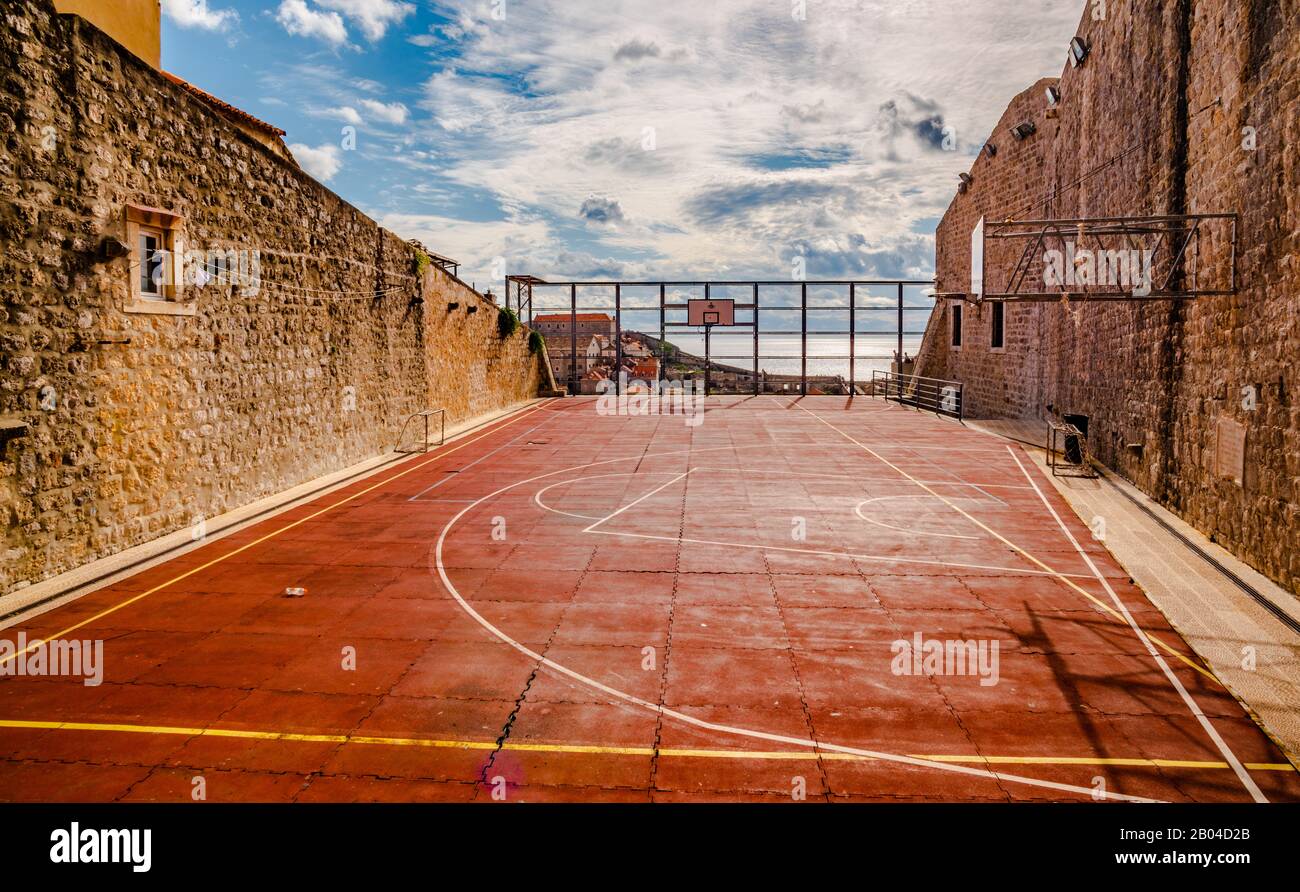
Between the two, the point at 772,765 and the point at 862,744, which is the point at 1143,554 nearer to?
the point at 862,744

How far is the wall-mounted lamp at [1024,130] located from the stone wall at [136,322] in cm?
2246

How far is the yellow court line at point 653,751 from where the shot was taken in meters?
5.94

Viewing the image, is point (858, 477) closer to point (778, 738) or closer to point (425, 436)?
point (778, 738)

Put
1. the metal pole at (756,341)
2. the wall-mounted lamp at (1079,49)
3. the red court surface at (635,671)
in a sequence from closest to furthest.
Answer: the red court surface at (635,671) → the wall-mounted lamp at (1079,49) → the metal pole at (756,341)

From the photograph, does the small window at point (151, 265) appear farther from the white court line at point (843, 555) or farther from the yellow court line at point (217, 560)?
the white court line at point (843, 555)

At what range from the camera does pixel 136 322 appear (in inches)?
465

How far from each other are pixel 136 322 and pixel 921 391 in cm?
3277

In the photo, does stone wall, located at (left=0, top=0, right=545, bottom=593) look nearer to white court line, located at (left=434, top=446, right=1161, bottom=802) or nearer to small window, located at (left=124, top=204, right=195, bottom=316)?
small window, located at (left=124, top=204, right=195, bottom=316)

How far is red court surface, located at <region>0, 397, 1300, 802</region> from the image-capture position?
5.77 meters

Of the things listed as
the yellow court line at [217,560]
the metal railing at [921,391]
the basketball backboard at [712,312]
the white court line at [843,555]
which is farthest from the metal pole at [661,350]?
the white court line at [843,555]

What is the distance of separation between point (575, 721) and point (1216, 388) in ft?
37.9

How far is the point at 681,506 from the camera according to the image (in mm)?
15289
